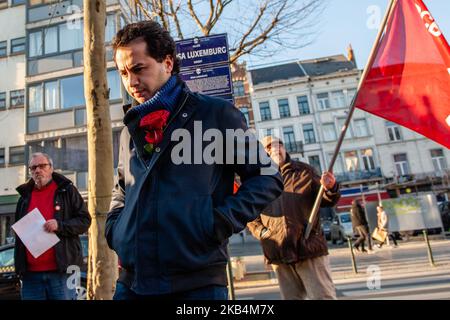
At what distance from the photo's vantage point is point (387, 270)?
8.94 m

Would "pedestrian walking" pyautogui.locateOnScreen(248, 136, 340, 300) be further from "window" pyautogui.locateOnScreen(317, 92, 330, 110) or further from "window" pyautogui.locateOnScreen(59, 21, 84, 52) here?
"window" pyautogui.locateOnScreen(317, 92, 330, 110)

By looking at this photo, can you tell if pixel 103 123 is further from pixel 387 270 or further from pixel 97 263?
pixel 387 270

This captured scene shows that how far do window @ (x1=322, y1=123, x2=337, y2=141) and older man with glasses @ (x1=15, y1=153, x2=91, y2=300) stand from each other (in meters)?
37.4

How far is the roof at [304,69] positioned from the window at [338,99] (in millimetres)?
2520

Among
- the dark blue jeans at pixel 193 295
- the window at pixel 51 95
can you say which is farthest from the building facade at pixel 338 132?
the dark blue jeans at pixel 193 295

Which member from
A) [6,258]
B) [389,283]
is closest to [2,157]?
[6,258]

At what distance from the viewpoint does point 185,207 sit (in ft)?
4.92

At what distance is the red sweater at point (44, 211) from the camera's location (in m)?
3.70

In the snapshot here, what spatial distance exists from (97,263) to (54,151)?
36.1 feet

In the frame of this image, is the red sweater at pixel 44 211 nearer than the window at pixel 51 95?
Yes

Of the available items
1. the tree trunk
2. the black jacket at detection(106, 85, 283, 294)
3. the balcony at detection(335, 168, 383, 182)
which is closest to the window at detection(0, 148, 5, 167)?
the tree trunk

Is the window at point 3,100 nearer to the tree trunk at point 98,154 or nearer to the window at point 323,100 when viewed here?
the tree trunk at point 98,154

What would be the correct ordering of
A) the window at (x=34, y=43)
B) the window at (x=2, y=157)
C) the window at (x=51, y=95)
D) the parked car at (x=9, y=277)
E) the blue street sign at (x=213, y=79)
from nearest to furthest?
the blue street sign at (x=213, y=79)
the parked car at (x=9, y=277)
the window at (x=51, y=95)
the window at (x=34, y=43)
the window at (x=2, y=157)
